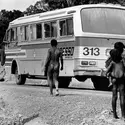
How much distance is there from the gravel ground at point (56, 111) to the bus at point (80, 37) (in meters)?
4.01

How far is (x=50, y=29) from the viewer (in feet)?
63.3

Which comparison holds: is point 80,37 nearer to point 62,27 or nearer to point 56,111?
point 62,27

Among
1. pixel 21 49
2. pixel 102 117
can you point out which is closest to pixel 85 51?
pixel 21 49

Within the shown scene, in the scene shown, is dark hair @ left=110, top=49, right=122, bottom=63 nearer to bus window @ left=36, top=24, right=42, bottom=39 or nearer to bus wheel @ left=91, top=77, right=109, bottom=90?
bus wheel @ left=91, top=77, right=109, bottom=90

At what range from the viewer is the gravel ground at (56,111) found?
10275mm

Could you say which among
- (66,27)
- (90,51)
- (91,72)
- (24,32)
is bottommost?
(91,72)

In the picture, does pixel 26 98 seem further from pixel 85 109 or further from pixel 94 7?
pixel 94 7

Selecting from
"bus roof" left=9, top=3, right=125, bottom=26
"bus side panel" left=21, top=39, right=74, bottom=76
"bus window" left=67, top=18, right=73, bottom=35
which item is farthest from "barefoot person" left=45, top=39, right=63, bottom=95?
"bus roof" left=9, top=3, right=125, bottom=26

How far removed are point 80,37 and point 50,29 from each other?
2.30 meters

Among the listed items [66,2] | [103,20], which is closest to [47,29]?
[103,20]

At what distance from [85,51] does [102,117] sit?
24.7ft

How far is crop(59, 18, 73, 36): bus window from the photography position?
18.0m

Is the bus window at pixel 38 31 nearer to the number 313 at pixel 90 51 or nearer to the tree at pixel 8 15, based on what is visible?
the number 313 at pixel 90 51

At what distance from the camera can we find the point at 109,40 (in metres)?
17.7
